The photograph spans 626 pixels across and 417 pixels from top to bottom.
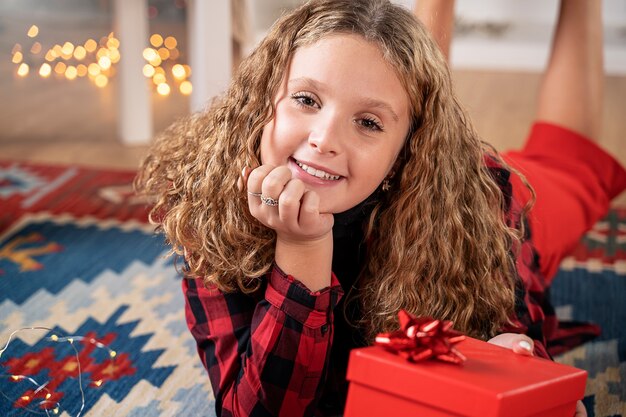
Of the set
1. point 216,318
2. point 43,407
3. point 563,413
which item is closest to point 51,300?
point 43,407

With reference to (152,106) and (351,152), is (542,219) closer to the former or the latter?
(351,152)

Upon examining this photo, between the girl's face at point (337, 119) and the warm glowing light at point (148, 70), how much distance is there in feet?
4.50

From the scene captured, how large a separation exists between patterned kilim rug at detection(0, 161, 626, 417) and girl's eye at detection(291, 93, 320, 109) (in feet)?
1.43

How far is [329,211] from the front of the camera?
93 centimetres

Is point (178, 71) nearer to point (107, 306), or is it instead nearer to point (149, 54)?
point (149, 54)

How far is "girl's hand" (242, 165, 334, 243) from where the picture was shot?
84 cm

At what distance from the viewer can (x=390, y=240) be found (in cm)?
102

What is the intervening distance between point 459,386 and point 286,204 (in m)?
0.24

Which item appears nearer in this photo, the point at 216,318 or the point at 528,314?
the point at 216,318

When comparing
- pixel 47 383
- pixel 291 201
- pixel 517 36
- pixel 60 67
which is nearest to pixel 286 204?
pixel 291 201

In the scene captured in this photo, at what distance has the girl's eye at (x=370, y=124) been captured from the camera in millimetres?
925

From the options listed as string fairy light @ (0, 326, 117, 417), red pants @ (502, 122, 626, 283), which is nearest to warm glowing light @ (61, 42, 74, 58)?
string fairy light @ (0, 326, 117, 417)

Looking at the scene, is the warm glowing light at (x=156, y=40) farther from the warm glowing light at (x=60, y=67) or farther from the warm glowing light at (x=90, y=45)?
A: the warm glowing light at (x=60, y=67)

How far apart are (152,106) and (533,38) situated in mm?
1517
